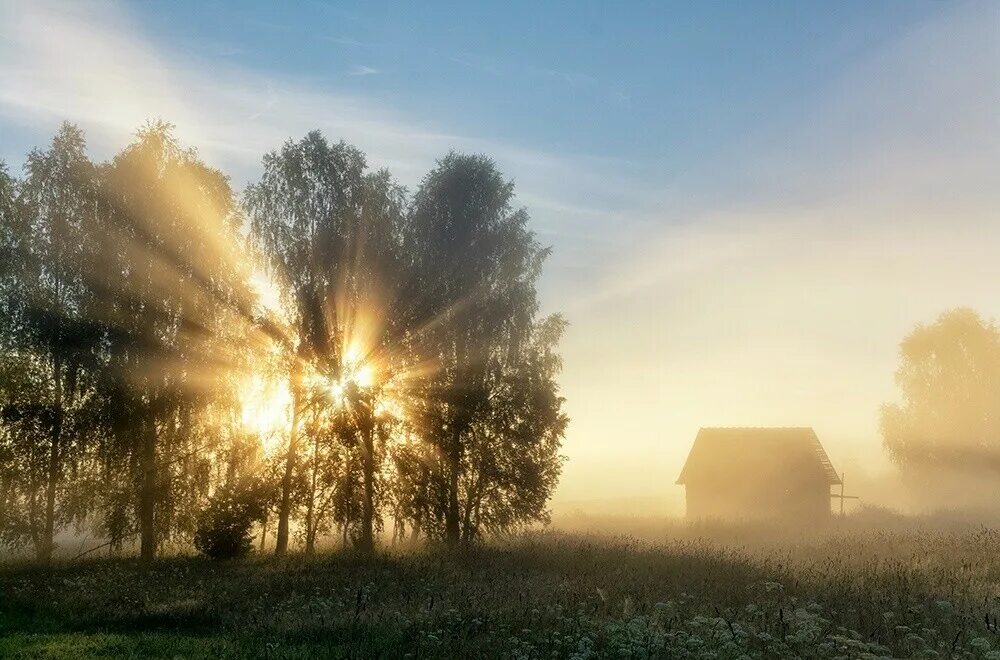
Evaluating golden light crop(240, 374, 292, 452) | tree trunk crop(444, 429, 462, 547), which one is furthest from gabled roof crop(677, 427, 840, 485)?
golden light crop(240, 374, 292, 452)

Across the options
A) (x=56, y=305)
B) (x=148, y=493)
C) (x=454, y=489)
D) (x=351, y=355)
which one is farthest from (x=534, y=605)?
(x=56, y=305)

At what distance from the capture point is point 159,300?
26.8 m

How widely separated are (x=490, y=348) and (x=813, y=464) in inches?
1251

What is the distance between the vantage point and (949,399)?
201ft

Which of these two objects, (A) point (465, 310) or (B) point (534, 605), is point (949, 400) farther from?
(B) point (534, 605)

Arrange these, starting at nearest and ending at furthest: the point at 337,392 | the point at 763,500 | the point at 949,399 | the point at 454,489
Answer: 1. the point at 337,392
2. the point at 454,489
3. the point at 763,500
4. the point at 949,399

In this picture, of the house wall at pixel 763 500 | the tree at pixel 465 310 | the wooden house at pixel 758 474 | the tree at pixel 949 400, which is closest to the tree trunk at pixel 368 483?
the tree at pixel 465 310

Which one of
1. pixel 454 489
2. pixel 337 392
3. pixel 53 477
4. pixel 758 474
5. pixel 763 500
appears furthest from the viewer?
pixel 758 474

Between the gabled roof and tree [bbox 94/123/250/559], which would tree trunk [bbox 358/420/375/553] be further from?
the gabled roof

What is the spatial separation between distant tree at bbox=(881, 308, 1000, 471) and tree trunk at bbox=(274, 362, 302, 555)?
171 feet

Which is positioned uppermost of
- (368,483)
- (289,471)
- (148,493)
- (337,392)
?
(337,392)

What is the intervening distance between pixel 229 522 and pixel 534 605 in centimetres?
1434

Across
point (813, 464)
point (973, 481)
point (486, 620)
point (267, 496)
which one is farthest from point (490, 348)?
point (973, 481)

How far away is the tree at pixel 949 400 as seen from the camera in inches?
2361
